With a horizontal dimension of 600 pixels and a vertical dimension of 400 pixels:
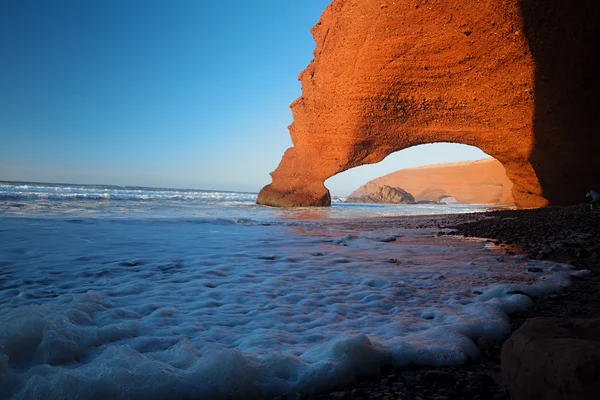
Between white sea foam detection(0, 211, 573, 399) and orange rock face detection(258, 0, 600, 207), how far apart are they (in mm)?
9458

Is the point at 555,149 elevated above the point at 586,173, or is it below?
above

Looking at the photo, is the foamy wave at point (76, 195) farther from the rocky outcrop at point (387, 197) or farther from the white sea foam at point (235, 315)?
the rocky outcrop at point (387, 197)

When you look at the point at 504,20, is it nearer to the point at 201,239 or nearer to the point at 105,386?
the point at 201,239

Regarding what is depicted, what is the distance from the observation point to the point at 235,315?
2387 mm

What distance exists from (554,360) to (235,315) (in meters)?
1.82

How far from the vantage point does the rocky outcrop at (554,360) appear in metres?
0.95

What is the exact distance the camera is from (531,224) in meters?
6.60

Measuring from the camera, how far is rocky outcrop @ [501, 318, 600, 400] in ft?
3.11

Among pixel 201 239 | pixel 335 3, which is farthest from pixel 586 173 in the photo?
pixel 201 239

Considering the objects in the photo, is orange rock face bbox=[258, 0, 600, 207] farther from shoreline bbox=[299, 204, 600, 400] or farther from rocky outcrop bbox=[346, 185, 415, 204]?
rocky outcrop bbox=[346, 185, 415, 204]

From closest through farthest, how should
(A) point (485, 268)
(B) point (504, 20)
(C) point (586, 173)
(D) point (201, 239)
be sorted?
(A) point (485, 268)
(D) point (201, 239)
(B) point (504, 20)
(C) point (586, 173)

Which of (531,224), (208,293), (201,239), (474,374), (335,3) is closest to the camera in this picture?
(474,374)

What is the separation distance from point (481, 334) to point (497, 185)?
7365 cm

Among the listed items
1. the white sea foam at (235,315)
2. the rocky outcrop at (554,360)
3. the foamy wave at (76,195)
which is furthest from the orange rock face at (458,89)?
the foamy wave at (76,195)
